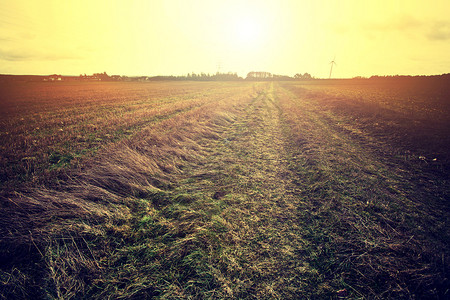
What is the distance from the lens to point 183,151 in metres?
6.56

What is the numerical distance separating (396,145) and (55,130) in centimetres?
1658

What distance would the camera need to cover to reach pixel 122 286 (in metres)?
2.37

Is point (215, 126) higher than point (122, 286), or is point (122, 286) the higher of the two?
point (215, 126)

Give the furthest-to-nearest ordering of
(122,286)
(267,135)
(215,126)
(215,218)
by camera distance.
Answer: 1. (215,126)
2. (267,135)
3. (215,218)
4. (122,286)

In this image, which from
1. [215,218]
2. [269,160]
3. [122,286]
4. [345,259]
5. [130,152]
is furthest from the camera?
[269,160]

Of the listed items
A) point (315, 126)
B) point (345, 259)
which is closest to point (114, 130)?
point (345, 259)

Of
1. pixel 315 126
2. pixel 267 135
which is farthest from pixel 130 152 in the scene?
pixel 315 126

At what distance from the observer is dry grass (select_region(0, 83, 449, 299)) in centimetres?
236

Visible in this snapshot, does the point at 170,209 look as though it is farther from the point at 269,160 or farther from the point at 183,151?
the point at 269,160

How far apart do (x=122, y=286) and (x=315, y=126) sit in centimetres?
1154

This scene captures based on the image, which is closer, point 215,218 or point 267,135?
point 215,218

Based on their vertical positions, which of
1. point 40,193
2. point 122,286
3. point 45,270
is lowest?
point 122,286

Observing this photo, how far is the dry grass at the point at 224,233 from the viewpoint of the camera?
7.75ft

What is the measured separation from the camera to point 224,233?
317cm
